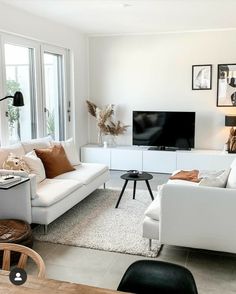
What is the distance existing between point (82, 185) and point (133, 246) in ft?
4.25

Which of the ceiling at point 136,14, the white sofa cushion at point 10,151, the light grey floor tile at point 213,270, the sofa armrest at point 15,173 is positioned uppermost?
the ceiling at point 136,14

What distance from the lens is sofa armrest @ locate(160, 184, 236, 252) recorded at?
2904 millimetres

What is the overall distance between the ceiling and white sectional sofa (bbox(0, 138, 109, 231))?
1.83m

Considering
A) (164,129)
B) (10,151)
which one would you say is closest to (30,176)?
(10,151)

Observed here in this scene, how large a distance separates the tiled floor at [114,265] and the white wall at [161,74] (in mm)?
3614

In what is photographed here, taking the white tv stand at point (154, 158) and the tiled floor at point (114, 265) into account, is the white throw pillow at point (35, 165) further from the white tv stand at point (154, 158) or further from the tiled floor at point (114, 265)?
the white tv stand at point (154, 158)

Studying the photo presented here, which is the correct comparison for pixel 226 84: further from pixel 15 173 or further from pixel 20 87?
pixel 15 173

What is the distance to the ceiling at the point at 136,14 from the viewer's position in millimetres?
4438

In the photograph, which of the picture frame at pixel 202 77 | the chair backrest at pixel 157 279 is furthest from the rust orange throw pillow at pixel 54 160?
the chair backrest at pixel 157 279

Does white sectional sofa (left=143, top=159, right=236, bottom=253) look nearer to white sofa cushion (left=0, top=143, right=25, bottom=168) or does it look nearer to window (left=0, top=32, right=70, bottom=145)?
white sofa cushion (left=0, top=143, right=25, bottom=168)

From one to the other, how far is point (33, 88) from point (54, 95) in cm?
74

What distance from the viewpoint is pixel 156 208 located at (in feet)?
10.7

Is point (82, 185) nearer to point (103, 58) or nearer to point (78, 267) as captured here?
point (78, 267)

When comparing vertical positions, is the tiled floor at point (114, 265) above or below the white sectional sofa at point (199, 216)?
below
